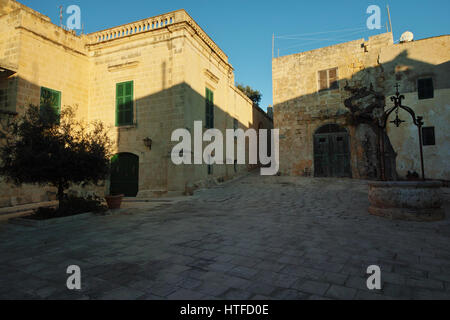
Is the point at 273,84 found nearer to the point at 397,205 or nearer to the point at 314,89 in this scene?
the point at 314,89

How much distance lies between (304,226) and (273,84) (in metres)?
13.0

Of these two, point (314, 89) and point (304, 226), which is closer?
point (304, 226)

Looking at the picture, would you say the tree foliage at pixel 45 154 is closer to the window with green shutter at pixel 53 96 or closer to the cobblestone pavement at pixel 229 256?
the cobblestone pavement at pixel 229 256

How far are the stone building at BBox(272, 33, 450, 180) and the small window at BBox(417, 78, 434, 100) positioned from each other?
0.04 meters

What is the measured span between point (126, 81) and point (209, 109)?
13.8ft

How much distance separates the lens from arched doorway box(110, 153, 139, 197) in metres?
11.2

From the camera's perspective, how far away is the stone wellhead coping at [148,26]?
34.8 feet

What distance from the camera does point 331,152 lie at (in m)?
14.7

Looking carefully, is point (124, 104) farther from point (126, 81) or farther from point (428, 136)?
point (428, 136)

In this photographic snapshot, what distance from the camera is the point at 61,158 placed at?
6105mm

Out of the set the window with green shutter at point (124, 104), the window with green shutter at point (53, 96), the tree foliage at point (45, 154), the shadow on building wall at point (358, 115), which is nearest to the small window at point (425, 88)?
the shadow on building wall at point (358, 115)

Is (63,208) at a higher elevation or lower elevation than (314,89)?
lower

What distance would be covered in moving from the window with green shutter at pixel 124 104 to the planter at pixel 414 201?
10.3 metres
